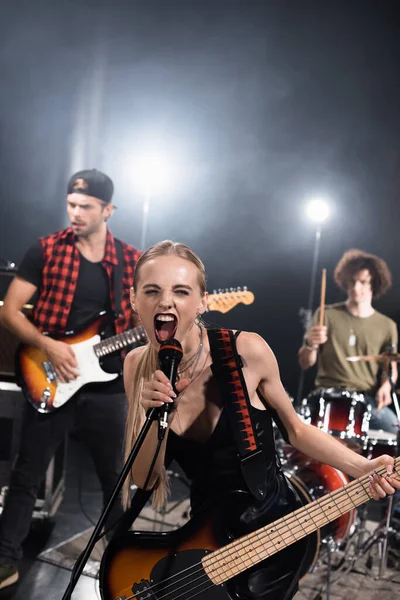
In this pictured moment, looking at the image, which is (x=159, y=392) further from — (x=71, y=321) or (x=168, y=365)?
(x=71, y=321)

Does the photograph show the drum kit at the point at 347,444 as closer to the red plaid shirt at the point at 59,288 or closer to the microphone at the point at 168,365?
the red plaid shirt at the point at 59,288

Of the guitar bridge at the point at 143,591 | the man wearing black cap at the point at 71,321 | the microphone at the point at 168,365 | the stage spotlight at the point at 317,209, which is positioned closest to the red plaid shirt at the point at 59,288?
the man wearing black cap at the point at 71,321

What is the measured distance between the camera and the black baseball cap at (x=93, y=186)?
12.9 feet

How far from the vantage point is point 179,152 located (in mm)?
4734

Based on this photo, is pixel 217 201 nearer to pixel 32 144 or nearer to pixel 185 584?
pixel 32 144

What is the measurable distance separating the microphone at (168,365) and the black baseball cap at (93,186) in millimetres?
2516

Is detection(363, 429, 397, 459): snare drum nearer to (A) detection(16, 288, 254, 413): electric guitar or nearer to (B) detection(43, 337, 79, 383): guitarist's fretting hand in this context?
(A) detection(16, 288, 254, 413): electric guitar

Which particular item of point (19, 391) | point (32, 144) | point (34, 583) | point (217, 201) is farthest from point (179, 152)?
point (34, 583)

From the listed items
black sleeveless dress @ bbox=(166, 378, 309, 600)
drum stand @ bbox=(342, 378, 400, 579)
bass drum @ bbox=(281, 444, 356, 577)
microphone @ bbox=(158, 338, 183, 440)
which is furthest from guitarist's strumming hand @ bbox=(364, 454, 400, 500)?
drum stand @ bbox=(342, 378, 400, 579)

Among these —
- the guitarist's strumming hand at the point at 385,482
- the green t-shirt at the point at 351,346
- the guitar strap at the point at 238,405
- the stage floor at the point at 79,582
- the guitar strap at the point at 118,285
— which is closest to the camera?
the guitarist's strumming hand at the point at 385,482

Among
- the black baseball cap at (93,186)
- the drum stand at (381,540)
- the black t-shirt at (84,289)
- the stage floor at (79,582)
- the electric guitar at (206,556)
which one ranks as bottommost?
the stage floor at (79,582)

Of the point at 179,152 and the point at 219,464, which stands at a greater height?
the point at 179,152

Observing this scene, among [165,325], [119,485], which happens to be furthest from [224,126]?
[119,485]

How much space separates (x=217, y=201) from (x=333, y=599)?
8.82 ft
